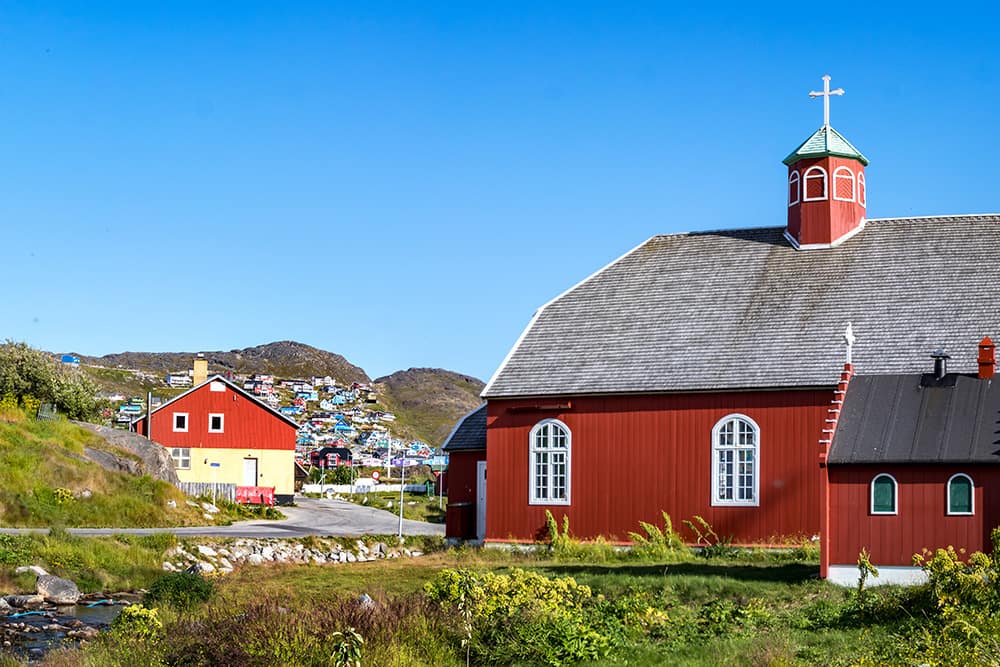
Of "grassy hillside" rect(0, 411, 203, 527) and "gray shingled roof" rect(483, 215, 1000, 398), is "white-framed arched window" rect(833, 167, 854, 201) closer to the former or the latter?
"gray shingled roof" rect(483, 215, 1000, 398)

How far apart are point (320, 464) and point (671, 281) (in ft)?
215

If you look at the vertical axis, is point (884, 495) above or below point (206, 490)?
above

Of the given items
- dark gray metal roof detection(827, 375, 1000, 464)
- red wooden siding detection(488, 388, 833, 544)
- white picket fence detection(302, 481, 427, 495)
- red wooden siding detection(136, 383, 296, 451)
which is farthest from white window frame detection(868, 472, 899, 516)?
white picket fence detection(302, 481, 427, 495)

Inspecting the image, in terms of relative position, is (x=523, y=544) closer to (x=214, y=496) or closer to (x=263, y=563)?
(x=263, y=563)

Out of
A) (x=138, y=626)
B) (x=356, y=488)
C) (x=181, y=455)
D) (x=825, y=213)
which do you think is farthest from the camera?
(x=356, y=488)

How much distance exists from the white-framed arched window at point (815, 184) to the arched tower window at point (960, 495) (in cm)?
1293

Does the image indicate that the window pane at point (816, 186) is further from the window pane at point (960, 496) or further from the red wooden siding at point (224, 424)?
the red wooden siding at point (224, 424)

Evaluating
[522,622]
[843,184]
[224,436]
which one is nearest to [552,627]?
[522,622]

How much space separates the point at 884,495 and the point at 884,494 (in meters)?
0.02

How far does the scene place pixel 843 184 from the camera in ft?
109

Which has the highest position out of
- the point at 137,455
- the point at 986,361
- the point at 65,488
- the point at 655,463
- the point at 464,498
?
the point at 986,361

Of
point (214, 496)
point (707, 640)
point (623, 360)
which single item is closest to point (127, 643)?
point (707, 640)

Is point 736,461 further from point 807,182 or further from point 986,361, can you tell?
point 807,182

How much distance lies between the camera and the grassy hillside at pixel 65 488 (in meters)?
35.6
